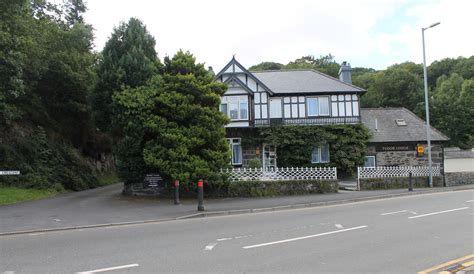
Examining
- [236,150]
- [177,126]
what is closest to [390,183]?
[236,150]

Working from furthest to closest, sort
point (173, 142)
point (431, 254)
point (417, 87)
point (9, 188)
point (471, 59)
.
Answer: point (471, 59) → point (417, 87) → point (9, 188) → point (173, 142) → point (431, 254)

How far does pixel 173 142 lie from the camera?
17984mm

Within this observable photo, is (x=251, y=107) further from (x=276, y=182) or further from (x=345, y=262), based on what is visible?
(x=345, y=262)

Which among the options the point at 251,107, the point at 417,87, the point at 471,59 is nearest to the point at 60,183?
the point at 251,107

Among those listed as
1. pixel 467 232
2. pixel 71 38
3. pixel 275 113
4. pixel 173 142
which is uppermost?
pixel 71 38

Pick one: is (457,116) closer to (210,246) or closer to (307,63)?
(307,63)

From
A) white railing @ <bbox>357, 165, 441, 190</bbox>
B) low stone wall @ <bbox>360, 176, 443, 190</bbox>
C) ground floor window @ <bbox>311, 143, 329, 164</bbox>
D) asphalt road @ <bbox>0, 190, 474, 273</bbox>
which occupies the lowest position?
asphalt road @ <bbox>0, 190, 474, 273</bbox>

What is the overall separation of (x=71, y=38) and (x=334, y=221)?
24125mm

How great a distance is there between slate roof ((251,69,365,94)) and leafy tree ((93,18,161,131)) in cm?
1219

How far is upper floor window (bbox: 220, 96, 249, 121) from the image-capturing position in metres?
30.5

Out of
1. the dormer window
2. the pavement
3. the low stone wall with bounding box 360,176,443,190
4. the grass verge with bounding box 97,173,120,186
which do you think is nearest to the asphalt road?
the pavement

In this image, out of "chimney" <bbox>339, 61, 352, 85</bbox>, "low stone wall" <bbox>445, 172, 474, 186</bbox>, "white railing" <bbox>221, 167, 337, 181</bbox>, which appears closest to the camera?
"white railing" <bbox>221, 167, 337, 181</bbox>

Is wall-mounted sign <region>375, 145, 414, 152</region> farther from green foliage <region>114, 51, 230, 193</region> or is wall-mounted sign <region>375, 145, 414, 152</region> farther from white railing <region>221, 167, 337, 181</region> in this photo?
green foliage <region>114, 51, 230, 193</region>

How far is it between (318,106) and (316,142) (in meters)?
2.93
